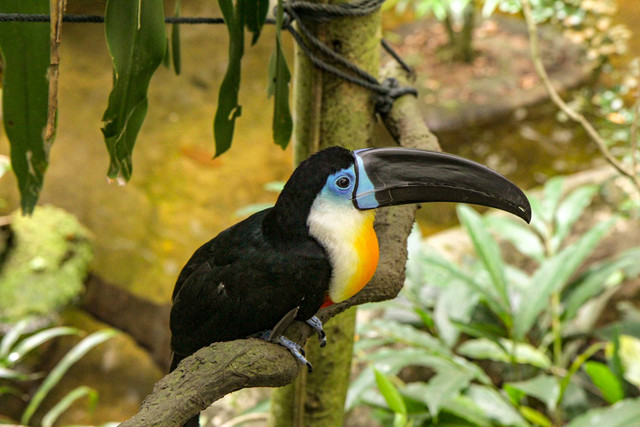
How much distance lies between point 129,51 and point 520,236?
165cm

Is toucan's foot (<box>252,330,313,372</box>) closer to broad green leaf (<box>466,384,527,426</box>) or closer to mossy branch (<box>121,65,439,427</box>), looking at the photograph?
mossy branch (<box>121,65,439,427</box>)

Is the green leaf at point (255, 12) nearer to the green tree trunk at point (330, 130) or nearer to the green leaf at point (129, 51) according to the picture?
the green tree trunk at point (330, 130)

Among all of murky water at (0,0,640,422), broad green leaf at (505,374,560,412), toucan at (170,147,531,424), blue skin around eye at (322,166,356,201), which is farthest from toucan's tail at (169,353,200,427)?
murky water at (0,0,640,422)

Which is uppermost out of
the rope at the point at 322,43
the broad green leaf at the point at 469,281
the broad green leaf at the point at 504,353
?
the rope at the point at 322,43

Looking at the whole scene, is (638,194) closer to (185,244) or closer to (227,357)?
(227,357)

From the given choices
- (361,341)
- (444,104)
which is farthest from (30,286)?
(444,104)

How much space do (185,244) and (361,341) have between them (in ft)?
6.29

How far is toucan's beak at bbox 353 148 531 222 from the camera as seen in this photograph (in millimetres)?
936

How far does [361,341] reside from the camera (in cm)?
193

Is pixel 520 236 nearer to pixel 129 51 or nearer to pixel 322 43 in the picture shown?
pixel 322 43

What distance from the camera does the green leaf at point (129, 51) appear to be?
928 mm

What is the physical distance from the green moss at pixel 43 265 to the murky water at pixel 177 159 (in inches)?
10.4

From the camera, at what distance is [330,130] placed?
1263mm

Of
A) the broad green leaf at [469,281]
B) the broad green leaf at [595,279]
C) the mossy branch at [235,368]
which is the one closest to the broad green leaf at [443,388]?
the broad green leaf at [469,281]
